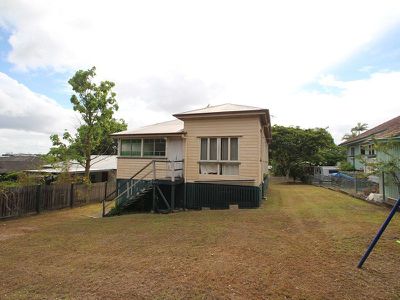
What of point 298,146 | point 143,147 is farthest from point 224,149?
point 298,146

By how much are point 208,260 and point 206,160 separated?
840cm

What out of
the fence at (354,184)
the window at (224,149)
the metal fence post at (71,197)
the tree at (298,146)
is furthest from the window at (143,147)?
the tree at (298,146)

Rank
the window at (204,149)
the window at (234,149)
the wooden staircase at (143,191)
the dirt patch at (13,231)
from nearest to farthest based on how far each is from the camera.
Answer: the dirt patch at (13,231) < the window at (234,149) < the wooden staircase at (143,191) < the window at (204,149)

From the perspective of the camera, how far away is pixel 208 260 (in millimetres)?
6047

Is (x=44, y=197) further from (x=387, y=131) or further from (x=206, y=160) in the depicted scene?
(x=387, y=131)

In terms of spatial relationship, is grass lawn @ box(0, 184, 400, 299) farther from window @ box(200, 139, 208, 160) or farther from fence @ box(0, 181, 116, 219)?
window @ box(200, 139, 208, 160)

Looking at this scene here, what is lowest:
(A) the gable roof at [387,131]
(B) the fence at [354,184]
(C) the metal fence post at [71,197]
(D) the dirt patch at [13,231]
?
(D) the dirt patch at [13,231]

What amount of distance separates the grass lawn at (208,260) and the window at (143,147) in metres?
6.18

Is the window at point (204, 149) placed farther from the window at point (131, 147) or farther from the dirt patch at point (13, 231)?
the dirt patch at point (13, 231)

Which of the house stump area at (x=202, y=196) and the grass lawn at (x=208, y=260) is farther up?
the house stump area at (x=202, y=196)

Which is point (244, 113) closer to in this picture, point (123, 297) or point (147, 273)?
point (147, 273)

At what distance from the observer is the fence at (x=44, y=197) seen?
1354cm

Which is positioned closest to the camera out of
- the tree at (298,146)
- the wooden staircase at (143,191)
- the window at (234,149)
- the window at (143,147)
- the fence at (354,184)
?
the window at (234,149)

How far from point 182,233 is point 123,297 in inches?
165
